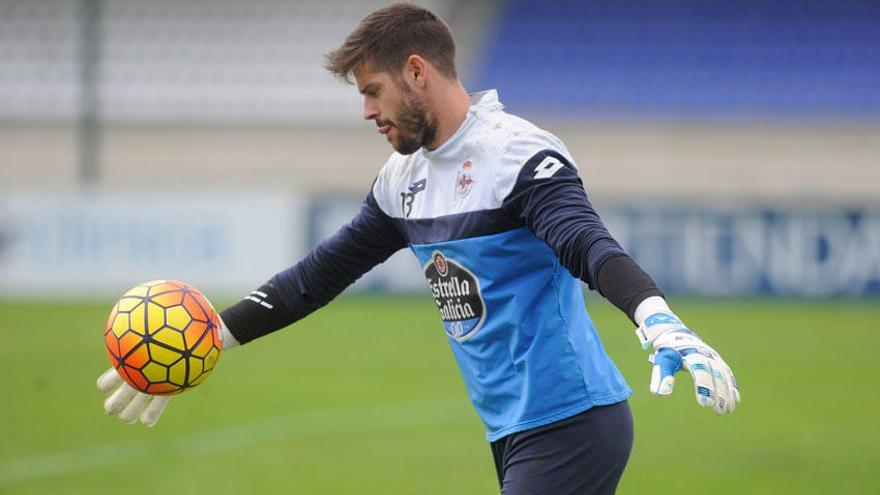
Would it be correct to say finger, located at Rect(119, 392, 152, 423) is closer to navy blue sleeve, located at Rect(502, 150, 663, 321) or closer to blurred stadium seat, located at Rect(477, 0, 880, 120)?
navy blue sleeve, located at Rect(502, 150, 663, 321)

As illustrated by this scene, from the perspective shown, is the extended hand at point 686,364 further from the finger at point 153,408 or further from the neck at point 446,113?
the finger at point 153,408

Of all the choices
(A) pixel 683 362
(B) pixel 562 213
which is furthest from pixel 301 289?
(A) pixel 683 362

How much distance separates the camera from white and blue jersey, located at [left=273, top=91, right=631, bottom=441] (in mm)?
4199

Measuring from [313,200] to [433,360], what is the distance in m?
6.85

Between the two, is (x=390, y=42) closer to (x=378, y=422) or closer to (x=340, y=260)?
(x=340, y=260)

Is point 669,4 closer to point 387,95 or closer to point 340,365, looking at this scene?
point 340,365

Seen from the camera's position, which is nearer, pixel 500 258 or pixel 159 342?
pixel 500 258

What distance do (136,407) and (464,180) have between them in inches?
65.0

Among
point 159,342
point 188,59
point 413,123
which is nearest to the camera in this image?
point 413,123

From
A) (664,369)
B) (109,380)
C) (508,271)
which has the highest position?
(508,271)

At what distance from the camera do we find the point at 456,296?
175 inches

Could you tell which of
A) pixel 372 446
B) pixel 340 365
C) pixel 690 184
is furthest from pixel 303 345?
pixel 690 184

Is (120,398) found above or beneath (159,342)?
beneath

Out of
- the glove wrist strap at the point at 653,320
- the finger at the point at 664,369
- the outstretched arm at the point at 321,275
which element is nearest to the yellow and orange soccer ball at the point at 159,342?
the outstretched arm at the point at 321,275
